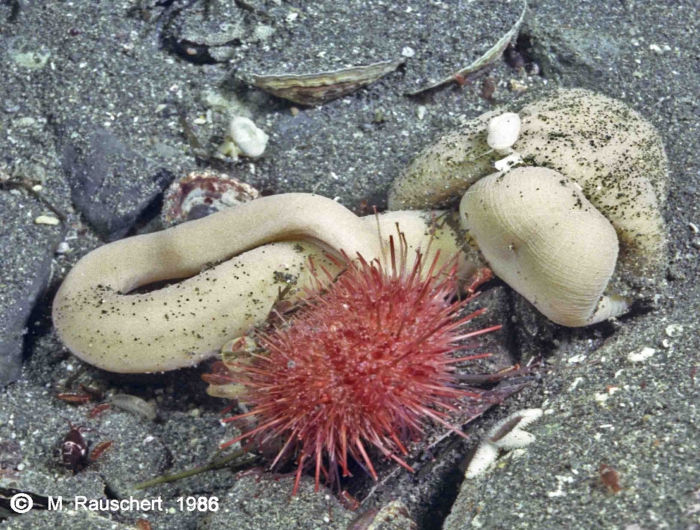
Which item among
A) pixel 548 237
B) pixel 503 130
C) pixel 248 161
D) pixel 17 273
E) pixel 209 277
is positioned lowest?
pixel 17 273

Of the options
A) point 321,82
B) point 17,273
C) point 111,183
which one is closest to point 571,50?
point 321,82

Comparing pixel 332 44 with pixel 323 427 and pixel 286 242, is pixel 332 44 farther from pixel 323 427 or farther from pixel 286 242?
pixel 323 427

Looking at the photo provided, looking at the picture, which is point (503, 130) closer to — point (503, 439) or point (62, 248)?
point (503, 439)

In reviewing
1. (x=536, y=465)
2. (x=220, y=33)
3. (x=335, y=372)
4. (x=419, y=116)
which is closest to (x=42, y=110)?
(x=220, y=33)

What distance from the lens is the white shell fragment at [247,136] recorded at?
3.35 m

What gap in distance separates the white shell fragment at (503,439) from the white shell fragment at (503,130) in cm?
110

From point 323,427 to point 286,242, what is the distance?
95 centimetres

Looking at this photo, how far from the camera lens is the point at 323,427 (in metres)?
2.45

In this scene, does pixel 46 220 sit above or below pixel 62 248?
above

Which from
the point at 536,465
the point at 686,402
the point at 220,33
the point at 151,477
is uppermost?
the point at 220,33

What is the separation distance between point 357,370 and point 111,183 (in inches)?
68.1

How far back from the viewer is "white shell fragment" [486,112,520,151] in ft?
9.14

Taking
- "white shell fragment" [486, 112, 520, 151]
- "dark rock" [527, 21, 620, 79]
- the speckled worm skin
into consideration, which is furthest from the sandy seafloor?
→ "white shell fragment" [486, 112, 520, 151]

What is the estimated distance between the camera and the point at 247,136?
3.35 metres
